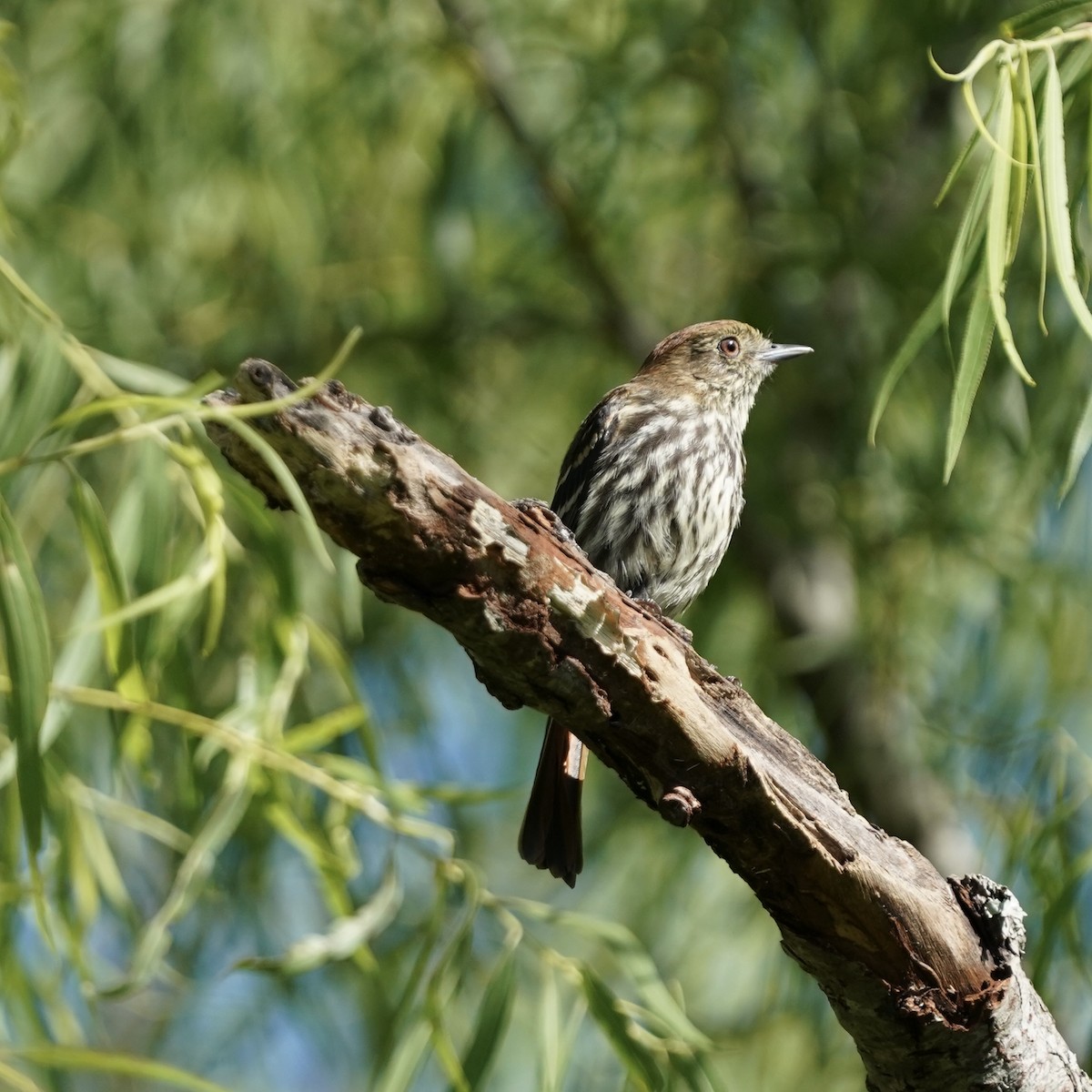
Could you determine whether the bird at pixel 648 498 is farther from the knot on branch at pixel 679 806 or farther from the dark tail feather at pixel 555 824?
the knot on branch at pixel 679 806

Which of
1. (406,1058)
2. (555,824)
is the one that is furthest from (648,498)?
(406,1058)

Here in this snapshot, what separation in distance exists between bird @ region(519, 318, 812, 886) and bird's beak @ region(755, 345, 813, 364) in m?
0.27

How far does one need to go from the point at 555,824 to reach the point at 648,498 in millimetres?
843

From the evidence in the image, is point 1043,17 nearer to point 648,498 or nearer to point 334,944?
point 648,498

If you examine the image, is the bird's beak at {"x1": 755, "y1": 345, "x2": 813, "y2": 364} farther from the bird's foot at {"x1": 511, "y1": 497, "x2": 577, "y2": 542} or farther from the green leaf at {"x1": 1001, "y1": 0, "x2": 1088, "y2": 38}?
the bird's foot at {"x1": 511, "y1": 497, "x2": 577, "y2": 542}

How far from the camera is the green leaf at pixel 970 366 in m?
2.07

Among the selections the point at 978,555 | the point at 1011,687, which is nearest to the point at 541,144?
the point at 978,555

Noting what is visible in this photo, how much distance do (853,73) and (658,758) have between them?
2917 mm

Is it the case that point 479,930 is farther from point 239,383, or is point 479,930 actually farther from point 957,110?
point 957,110

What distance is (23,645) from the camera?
2125 millimetres

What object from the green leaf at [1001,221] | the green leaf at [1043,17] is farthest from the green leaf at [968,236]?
the green leaf at [1043,17]

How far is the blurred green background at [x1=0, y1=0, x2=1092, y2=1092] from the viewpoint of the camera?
4230 mm

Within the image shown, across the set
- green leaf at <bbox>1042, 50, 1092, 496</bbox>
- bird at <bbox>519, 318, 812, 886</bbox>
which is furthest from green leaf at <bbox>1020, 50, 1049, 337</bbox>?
bird at <bbox>519, 318, 812, 886</bbox>

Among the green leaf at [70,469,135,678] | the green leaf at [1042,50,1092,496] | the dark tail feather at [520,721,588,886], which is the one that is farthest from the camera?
the dark tail feather at [520,721,588,886]
